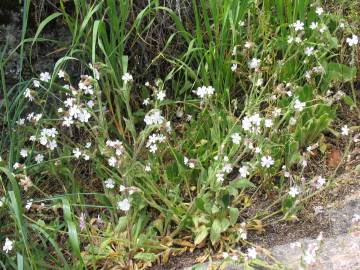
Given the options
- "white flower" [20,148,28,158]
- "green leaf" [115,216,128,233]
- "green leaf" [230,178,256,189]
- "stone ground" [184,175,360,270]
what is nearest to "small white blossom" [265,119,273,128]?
"green leaf" [230,178,256,189]

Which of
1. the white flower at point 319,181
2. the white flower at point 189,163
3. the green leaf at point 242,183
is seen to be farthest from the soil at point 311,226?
the white flower at point 189,163

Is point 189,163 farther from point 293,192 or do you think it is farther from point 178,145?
point 293,192

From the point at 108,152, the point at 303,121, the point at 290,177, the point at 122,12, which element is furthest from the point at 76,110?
the point at 303,121

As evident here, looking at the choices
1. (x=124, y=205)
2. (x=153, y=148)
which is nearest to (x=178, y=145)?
(x=153, y=148)

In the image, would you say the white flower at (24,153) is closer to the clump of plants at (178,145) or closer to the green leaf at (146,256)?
the clump of plants at (178,145)

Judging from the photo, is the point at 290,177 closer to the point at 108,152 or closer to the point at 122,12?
the point at 108,152

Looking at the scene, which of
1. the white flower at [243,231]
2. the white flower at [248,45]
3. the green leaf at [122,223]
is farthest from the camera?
the white flower at [248,45]
